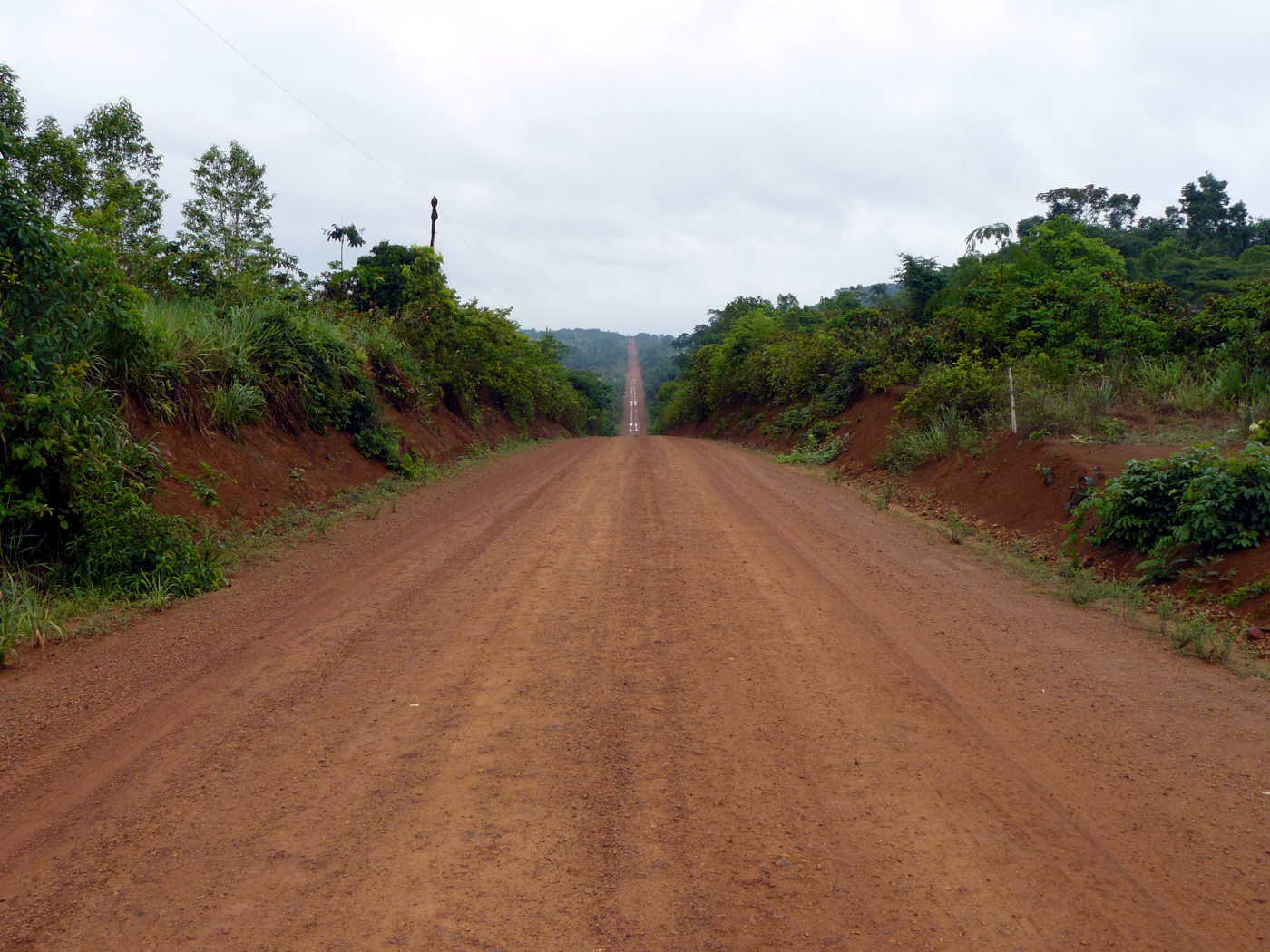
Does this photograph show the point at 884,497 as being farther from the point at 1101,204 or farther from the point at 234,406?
the point at 1101,204

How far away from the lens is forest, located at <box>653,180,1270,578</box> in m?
8.45

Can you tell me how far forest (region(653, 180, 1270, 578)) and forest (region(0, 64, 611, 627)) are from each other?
9.55 metres

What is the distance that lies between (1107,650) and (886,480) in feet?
34.4

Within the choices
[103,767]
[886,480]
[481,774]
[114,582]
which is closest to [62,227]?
[114,582]

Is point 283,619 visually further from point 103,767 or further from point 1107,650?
point 1107,650

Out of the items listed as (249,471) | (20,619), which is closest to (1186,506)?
(20,619)

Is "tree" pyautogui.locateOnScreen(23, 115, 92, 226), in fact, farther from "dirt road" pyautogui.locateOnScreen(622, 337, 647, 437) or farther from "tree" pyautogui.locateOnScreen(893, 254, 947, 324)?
"dirt road" pyautogui.locateOnScreen(622, 337, 647, 437)

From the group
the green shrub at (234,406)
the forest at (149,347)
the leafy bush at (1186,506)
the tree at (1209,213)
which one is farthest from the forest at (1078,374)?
the tree at (1209,213)

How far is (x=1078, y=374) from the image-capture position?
15.3 meters

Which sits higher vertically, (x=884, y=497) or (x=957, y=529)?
(x=884, y=497)

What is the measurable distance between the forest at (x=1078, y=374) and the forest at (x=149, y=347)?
955 cm

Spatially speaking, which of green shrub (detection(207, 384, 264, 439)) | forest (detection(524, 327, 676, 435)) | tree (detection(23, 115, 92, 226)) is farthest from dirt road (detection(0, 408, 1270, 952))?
forest (detection(524, 327, 676, 435))

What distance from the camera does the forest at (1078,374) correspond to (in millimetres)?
8445

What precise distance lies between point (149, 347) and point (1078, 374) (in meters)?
15.1
